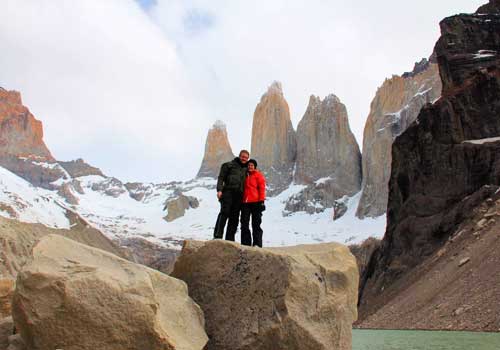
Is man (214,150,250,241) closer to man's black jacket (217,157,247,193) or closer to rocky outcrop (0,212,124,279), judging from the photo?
man's black jacket (217,157,247,193)

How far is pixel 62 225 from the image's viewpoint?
170625 mm

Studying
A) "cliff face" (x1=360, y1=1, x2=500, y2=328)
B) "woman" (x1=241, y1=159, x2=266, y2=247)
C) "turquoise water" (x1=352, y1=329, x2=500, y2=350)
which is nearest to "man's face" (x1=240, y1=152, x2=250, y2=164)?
"woman" (x1=241, y1=159, x2=266, y2=247)

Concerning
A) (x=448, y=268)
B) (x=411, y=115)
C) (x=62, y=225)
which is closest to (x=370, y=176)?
(x=411, y=115)

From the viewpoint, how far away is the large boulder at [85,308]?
27.9 ft

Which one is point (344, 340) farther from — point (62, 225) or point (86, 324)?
point (62, 225)

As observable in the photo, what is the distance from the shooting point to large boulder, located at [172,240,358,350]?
9766 mm

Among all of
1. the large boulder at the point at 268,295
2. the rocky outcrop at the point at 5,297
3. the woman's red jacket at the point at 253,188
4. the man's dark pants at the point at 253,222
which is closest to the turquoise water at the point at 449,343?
the man's dark pants at the point at 253,222

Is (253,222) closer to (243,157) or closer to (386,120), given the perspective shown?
(243,157)

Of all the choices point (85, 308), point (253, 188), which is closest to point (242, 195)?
point (253, 188)

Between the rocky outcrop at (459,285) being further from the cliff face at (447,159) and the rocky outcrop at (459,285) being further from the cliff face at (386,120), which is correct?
the cliff face at (386,120)

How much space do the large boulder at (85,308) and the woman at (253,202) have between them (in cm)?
391

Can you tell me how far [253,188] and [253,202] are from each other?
274mm

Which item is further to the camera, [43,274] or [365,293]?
[365,293]

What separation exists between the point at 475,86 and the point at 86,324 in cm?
6405
